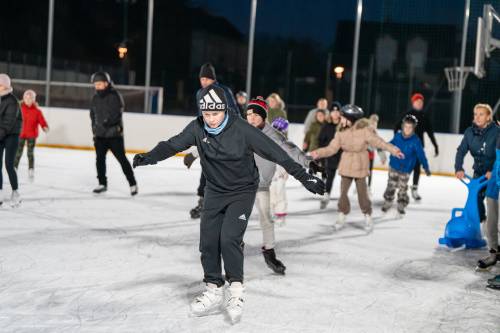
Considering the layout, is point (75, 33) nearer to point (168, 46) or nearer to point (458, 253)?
point (168, 46)

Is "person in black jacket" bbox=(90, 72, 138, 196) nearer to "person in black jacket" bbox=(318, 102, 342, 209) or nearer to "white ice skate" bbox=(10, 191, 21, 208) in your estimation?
"white ice skate" bbox=(10, 191, 21, 208)

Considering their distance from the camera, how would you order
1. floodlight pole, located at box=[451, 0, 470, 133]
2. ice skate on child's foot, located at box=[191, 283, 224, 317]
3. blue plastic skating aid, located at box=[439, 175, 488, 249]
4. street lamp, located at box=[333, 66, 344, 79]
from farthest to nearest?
street lamp, located at box=[333, 66, 344, 79] → floodlight pole, located at box=[451, 0, 470, 133] → blue plastic skating aid, located at box=[439, 175, 488, 249] → ice skate on child's foot, located at box=[191, 283, 224, 317]

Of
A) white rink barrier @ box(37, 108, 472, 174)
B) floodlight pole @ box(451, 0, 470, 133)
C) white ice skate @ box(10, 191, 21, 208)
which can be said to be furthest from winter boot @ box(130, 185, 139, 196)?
floodlight pole @ box(451, 0, 470, 133)

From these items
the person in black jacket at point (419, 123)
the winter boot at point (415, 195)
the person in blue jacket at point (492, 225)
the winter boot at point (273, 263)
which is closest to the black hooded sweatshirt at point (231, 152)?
the winter boot at point (273, 263)

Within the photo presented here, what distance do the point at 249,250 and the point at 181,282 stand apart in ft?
3.56

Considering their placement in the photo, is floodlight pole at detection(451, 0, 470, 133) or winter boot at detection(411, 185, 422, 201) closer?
winter boot at detection(411, 185, 422, 201)

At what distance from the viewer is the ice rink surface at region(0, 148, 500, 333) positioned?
10.6ft

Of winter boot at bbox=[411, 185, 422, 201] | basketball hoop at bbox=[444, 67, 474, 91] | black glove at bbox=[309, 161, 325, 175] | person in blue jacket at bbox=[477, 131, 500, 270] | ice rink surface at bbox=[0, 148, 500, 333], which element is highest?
basketball hoop at bbox=[444, 67, 474, 91]

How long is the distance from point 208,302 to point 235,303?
15cm

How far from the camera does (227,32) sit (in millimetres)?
18875

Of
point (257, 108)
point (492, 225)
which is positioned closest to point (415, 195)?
point (492, 225)

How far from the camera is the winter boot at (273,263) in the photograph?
4.23 m

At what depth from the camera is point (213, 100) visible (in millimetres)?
3193

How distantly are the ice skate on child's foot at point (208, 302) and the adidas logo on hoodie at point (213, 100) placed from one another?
0.86 m
